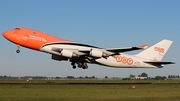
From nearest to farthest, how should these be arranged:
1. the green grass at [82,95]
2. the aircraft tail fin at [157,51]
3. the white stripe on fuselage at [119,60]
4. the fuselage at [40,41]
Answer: the green grass at [82,95] < the fuselage at [40,41] < the white stripe on fuselage at [119,60] < the aircraft tail fin at [157,51]

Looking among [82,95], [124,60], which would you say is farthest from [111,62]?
[82,95]

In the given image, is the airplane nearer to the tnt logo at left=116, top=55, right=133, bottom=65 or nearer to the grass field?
the tnt logo at left=116, top=55, right=133, bottom=65

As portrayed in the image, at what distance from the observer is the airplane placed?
43062 mm

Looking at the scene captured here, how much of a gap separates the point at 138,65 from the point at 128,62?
2.39 metres

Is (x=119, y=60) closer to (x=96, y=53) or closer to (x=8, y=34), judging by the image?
(x=96, y=53)

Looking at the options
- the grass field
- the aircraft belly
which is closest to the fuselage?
the aircraft belly

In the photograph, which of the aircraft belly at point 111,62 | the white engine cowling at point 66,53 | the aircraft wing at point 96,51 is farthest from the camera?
the aircraft belly at point 111,62

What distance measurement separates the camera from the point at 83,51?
45750 millimetres

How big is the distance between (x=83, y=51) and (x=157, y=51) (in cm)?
1671

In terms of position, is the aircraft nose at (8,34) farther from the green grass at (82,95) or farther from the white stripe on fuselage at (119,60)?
the green grass at (82,95)

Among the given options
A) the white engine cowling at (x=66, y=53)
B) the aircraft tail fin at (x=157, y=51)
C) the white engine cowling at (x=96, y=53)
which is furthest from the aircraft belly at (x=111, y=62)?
the white engine cowling at (x=66, y=53)

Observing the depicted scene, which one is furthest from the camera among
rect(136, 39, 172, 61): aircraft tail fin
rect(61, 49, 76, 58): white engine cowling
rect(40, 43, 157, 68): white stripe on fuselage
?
rect(136, 39, 172, 61): aircraft tail fin

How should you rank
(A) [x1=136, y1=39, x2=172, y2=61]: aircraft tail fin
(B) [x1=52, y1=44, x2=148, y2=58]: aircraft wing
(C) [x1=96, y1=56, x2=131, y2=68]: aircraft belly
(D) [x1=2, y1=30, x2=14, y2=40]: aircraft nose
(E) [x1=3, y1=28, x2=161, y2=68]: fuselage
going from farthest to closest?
1. (A) [x1=136, y1=39, x2=172, y2=61]: aircraft tail fin
2. (C) [x1=96, y1=56, x2=131, y2=68]: aircraft belly
3. (B) [x1=52, y1=44, x2=148, y2=58]: aircraft wing
4. (D) [x1=2, y1=30, x2=14, y2=40]: aircraft nose
5. (E) [x1=3, y1=28, x2=161, y2=68]: fuselage

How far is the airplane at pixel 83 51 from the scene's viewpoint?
141ft
